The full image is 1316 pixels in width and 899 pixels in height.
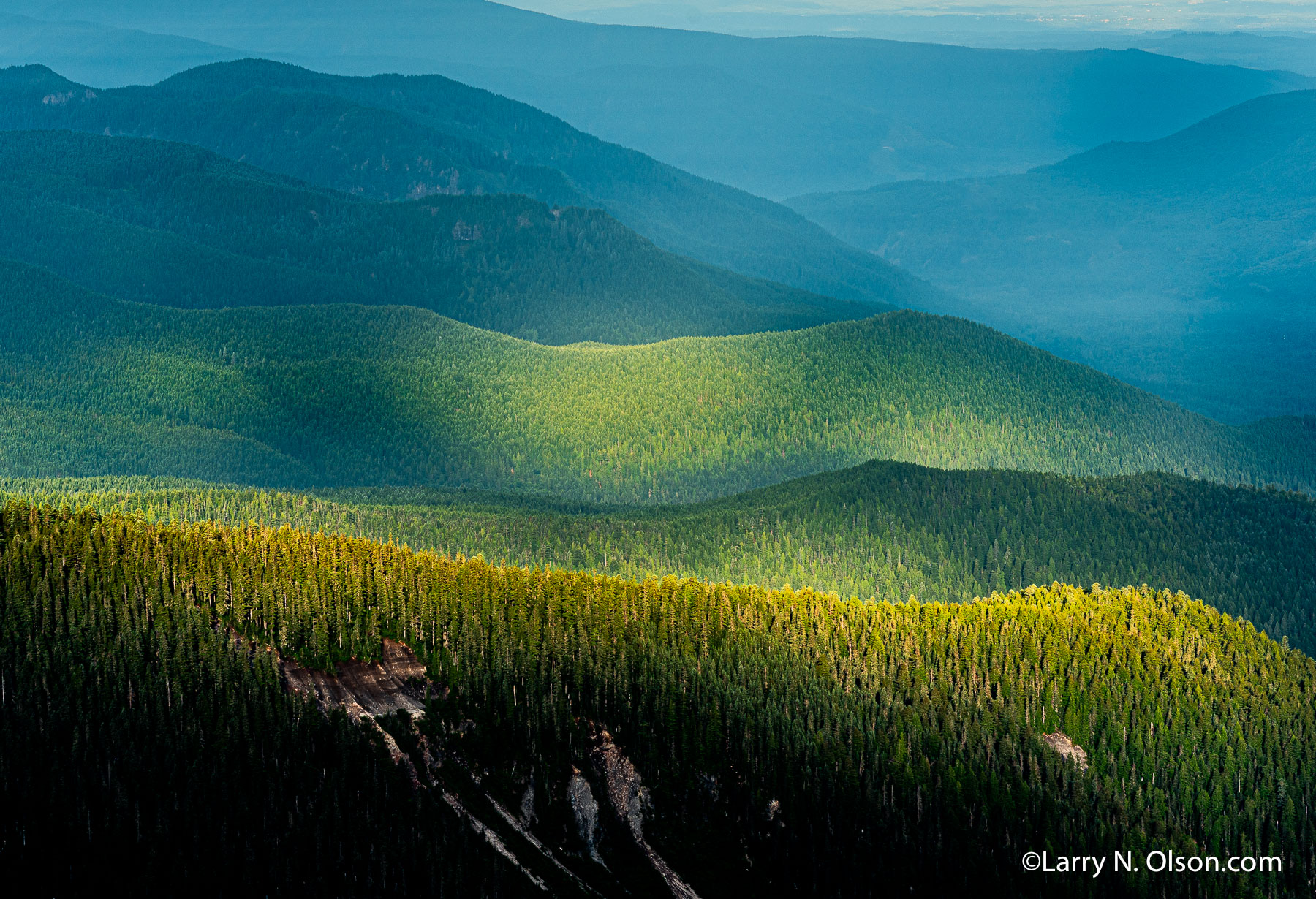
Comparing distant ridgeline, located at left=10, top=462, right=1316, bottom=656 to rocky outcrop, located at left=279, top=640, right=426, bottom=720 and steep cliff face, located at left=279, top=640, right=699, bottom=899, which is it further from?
steep cliff face, located at left=279, top=640, right=699, bottom=899

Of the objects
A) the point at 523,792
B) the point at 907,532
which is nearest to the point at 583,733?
the point at 523,792

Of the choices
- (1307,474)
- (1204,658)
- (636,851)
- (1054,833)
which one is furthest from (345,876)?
(1307,474)

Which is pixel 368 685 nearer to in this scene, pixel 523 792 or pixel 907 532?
pixel 523 792

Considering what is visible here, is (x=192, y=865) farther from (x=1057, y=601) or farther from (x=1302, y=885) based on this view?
(x=1057, y=601)

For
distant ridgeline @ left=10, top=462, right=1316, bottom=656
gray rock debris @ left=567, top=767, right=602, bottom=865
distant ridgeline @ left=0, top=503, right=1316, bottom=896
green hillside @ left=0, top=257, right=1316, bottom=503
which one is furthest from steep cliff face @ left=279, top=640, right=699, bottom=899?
green hillside @ left=0, top=257, right=1316, bottom=503

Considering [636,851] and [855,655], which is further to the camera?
[855,655]

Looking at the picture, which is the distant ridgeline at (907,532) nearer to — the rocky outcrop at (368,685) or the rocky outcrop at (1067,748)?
the rocky outcrop at (368,685)

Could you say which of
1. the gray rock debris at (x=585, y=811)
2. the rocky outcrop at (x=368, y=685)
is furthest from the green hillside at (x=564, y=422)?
the gray rock debris at (x=585, y=811)
